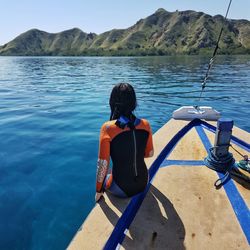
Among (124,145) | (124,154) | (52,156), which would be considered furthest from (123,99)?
(52,156)

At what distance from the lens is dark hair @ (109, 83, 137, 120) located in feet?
9.91

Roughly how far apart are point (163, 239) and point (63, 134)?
697 cm

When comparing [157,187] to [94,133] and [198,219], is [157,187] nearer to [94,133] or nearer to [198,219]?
[198,219]

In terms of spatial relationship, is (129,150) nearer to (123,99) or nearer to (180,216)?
(123,99)

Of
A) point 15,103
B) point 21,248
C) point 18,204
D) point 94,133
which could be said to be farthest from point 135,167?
point 15,103

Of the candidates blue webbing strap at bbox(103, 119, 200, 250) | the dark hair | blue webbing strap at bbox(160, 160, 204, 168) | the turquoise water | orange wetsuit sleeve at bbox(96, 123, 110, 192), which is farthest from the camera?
blue webbing strap at bbox(160, 160, 204, 168)

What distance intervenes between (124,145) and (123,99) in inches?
22.9

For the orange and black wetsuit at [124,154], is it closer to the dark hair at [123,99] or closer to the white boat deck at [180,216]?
the dark hair at [123,99]

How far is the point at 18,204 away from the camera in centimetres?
529

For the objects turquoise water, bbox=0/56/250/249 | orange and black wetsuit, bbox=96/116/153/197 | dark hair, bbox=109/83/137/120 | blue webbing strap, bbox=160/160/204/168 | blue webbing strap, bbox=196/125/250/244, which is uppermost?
dark hair, bbox=109/83/137/120

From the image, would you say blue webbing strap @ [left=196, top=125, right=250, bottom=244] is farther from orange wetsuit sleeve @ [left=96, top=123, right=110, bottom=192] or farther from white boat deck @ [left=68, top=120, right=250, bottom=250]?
orange wetsuit sleeve @ [left=96, top=123, right=110, bottom=192]

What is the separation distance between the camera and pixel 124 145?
3.19 meters

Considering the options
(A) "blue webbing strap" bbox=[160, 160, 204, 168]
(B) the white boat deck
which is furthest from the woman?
(A) "blue webbing strap" bbox=[160, 160, 204, 168]

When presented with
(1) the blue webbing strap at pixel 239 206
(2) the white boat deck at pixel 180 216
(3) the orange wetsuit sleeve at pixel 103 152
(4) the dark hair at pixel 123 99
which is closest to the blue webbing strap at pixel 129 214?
(2) the white boat deck at pixel 180 216
